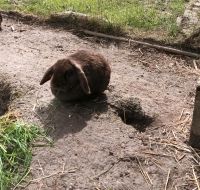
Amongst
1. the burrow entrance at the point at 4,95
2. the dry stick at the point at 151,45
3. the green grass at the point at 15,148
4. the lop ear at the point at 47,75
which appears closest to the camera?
the green grass at the point at 15,148

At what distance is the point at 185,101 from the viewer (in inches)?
289

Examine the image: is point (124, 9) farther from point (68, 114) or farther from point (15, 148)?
point (15, 148)

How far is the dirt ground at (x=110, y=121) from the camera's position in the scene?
18.7 feet

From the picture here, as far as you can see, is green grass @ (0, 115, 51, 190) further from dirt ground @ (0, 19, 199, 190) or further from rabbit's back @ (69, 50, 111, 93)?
rabbit's back @ (69, 50, 111, 93)

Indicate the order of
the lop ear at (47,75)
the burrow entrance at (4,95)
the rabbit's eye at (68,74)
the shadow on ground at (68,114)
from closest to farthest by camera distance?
the shadow on ground at (68,114)
the rabbit's eye at (68,74)
the lop ear at (47,75)
the burrow entrance at (4,95)

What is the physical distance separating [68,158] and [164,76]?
2.87 meters

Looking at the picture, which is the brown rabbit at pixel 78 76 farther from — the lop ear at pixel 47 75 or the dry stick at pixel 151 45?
the dry stick at pixel 151 45

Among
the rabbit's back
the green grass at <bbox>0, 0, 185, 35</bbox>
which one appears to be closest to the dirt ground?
the rabbit's back

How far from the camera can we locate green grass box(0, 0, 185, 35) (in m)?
9.61

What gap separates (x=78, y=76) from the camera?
6637mm

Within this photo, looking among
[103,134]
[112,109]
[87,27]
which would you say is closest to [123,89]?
[112,109]

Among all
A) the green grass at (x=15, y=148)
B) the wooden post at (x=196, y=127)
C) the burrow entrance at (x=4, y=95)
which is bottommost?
the burrow entrance at (x=4, y=95)

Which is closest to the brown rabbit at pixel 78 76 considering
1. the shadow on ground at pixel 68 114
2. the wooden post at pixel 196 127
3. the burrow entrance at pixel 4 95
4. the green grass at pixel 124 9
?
the shadow on ground at pixel 68 114

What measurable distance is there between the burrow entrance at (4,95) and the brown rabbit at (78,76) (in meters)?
0.69
